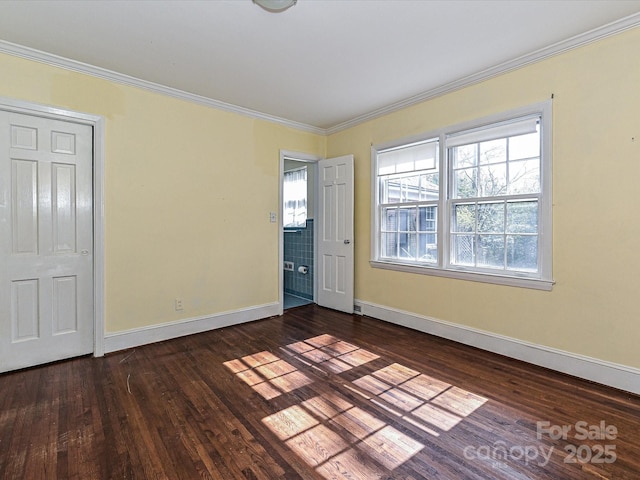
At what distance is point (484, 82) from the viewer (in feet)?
9.98

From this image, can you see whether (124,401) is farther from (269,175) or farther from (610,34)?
(610,34)

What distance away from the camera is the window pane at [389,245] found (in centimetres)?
403

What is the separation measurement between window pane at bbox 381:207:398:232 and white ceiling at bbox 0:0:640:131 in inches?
55.8

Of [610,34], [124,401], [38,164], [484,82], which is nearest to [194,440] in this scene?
[124,401]

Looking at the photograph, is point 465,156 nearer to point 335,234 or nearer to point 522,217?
point 522,217

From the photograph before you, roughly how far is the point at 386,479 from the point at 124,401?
1795 mm

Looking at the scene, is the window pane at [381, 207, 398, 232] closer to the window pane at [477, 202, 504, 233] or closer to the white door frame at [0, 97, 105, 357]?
the window pane at [477, 202, 504, 233]

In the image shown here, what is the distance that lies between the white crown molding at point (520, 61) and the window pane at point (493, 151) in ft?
1.99

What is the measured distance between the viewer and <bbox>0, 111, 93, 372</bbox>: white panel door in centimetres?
261

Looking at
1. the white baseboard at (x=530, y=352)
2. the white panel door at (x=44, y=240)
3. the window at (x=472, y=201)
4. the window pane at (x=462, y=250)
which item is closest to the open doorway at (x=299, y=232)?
the window at (x=472, y=201)

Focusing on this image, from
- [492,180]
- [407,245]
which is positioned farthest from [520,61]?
[407,245]

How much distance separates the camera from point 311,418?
2006 millimetres

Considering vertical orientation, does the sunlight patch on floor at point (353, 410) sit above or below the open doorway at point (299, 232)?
below

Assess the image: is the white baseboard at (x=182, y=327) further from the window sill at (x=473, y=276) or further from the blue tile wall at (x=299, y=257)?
the window sill at (x=473, y=276)
